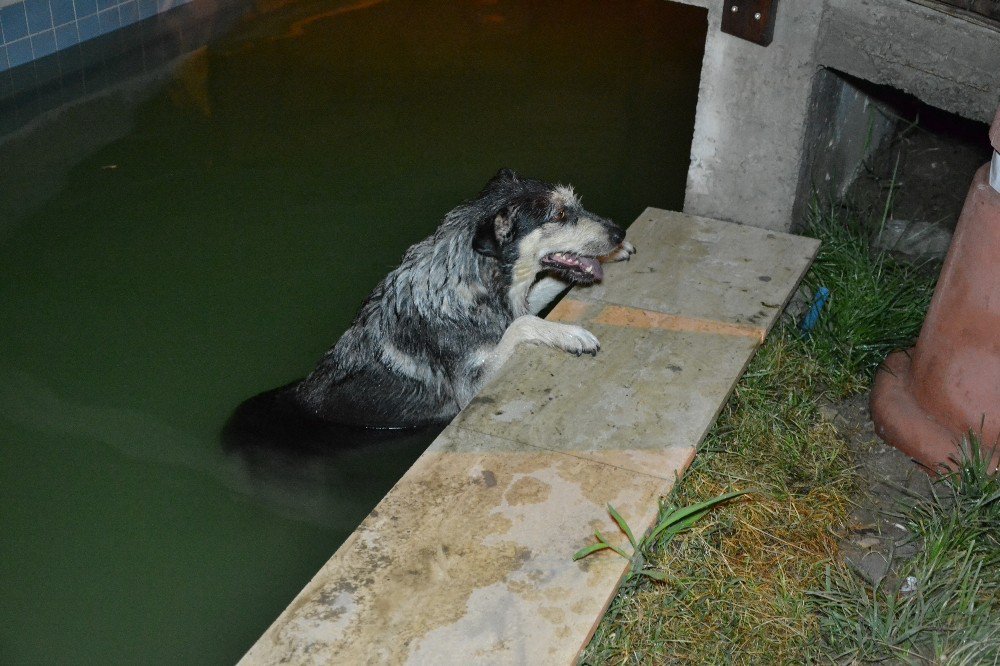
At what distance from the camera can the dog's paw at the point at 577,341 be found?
4.23 m

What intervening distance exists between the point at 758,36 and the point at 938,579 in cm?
282

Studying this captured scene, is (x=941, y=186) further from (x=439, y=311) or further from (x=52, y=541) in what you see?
(x=52, y=541)

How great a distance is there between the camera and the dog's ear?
14.0 ft

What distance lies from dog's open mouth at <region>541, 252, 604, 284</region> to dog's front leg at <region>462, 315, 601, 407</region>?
37cm

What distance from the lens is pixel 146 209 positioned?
6.66m

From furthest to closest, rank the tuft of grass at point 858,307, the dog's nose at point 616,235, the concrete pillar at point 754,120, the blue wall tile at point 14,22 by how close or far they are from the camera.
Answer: the blue wall tile at point 14,22, the concrete pillar at point 754,120, the dog's nose at point 616,235, the tuft of grass at point 858,307

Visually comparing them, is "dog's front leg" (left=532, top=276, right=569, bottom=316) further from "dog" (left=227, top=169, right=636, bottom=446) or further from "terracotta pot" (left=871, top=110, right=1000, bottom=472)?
"terracotta pot" (left=871, top=110, right=1000, bottom=472)

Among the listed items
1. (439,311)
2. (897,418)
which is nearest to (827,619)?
(897,418)

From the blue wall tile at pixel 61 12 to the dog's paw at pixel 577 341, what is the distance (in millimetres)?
6368

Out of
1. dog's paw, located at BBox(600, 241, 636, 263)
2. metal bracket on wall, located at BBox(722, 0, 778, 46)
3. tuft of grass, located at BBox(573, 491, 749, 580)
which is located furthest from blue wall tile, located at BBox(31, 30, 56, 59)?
tuft of grass, located at BBox(573, 491, 749, 580)

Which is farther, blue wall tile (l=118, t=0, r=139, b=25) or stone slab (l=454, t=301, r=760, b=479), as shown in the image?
blue wall tile (l=118, t=0, r=139, b=25)

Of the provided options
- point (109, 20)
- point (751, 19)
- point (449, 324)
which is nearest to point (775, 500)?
point (449, 324)

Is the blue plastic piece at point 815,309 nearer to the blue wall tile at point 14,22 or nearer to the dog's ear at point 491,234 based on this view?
the dog's ear at point 491,234

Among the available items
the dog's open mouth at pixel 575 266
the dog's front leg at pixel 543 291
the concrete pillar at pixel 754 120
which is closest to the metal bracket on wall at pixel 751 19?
the concrete pillar at pixel 754 120
